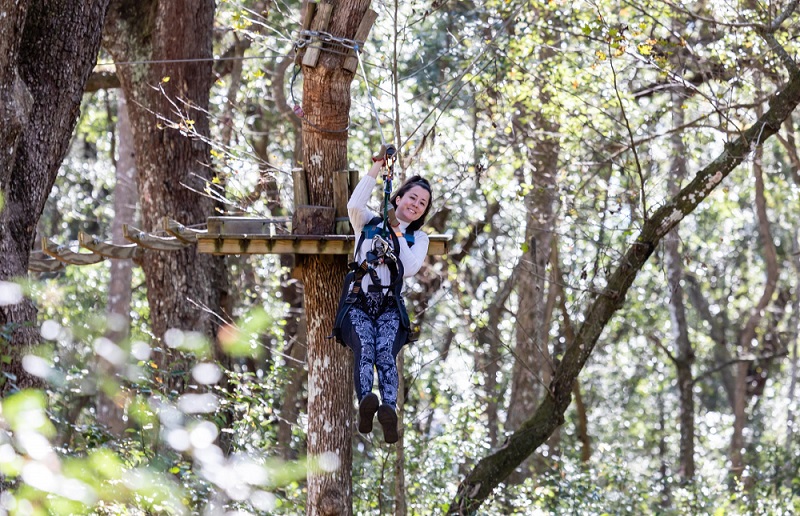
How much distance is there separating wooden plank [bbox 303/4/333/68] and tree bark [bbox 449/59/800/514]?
266 cm

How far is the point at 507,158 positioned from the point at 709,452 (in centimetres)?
1020

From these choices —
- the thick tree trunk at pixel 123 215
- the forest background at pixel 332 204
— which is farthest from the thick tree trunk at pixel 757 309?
the thick tree trunk at pixel 123 215

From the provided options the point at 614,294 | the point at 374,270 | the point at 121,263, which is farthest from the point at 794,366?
the point at 374,270

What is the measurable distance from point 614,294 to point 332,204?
238 cm

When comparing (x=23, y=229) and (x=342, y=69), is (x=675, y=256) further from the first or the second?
(x=23, y=229)

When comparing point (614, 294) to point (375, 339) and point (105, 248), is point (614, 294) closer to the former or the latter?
point (375, 339)

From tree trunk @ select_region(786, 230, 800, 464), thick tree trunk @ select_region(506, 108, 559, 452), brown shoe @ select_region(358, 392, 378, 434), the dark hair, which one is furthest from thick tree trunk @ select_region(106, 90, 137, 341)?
tree trunk @ select_region(786, 230, 800, 464)

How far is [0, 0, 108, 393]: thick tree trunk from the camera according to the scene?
198 inches

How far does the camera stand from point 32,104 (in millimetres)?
5281

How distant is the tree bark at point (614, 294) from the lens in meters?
6.87

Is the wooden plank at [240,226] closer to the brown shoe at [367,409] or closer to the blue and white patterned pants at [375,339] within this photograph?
the blue and white patterned pants at [375,339]

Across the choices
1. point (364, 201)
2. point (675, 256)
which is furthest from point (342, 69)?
point (675, 256)

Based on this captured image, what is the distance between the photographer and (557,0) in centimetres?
781

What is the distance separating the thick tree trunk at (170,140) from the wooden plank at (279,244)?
2640mm
